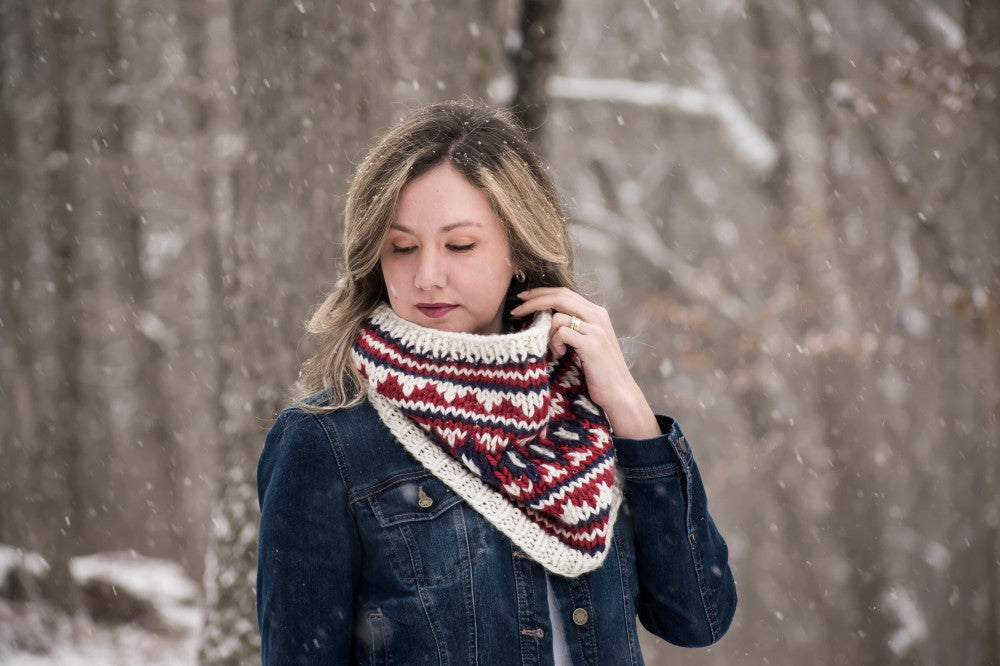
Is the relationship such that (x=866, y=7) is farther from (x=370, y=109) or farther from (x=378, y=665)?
(x=378, y=665)

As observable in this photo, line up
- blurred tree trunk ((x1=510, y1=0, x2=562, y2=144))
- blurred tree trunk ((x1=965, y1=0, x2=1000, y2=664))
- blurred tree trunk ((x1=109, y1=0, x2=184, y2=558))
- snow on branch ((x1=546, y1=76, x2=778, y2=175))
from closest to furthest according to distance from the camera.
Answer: blurred tree trunk ((x1=510, y1=0, x2=562, y2=144)) → blurred tree trunk ((x1=965, y1=0, x2=1000, y2=664)) → snow on branch ((x1=546, y1=76, x2=778, y2=175)) → blurred tree trunk ((x1=109, y1=0, x2=184, y2=558))

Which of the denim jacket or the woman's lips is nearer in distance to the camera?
the denim jacket

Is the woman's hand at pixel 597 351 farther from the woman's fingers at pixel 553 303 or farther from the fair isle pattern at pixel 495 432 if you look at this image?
the fair isle pattern at pixel 495 432

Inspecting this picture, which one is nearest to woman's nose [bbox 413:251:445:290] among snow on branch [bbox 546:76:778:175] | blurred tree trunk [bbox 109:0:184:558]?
snow on branch [bbox 546:76:778:175]

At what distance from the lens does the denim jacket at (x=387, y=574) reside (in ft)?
5.70

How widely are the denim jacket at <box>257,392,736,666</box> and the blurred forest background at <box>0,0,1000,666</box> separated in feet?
4.07

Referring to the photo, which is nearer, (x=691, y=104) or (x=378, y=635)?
(x=378, y=635)

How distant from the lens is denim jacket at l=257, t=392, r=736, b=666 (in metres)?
1.74

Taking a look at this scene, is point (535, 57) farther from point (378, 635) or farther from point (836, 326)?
point (836, 326)

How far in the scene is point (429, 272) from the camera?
189 centimetres

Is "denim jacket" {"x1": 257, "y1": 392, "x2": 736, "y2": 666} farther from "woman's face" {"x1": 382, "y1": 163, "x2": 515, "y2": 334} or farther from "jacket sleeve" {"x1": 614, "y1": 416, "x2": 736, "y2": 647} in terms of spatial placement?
"woman's face" {"x1": 382, "y1": 163, "x2": 515, "y2": 334}

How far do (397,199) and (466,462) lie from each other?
23.4 inches

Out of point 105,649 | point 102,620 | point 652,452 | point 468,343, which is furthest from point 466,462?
point 102,620

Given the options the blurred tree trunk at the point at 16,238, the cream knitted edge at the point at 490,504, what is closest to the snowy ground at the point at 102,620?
the blurred tree trunk at the point at 16,238
